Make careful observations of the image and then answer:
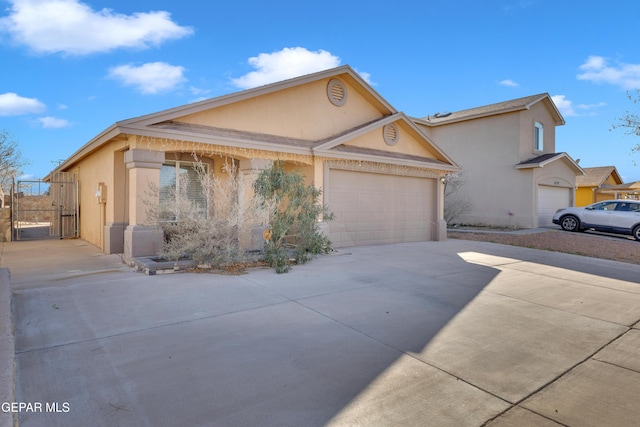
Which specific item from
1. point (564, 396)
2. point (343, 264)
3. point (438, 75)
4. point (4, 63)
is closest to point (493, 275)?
point (343, 264)

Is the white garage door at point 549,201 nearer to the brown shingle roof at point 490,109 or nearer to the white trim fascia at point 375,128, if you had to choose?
the brown shingle roof at point 490,109

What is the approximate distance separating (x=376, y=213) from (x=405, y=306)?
702cm

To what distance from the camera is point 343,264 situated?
28.5ft

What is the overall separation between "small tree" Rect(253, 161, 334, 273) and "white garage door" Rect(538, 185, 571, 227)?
15.8m

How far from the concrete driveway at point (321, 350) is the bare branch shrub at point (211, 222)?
23.8 inches

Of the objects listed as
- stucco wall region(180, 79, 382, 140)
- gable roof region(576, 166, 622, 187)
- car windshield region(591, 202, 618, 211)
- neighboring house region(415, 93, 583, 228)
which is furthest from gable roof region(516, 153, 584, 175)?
stucco wall region(180, 79, 382, 140)

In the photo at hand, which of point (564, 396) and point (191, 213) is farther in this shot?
point (191, 213)

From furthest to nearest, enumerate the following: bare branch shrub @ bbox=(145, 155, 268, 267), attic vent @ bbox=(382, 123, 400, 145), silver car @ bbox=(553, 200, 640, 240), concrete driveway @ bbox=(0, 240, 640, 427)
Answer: silver car @ bbox=(553, 200, 640, 240) < attic vent @ bbox=(382, 123, 400, 145) < bare branch shrub @ bbox=(145, 155, 268, 267) < concrete driveway @ bbox=(0, 240, 640, 427)

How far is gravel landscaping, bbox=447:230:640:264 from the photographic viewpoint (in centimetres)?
1116

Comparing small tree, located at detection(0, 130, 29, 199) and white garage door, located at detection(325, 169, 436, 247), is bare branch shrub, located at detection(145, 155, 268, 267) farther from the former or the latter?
small tree, located at detection(0, 130, 29, 199)

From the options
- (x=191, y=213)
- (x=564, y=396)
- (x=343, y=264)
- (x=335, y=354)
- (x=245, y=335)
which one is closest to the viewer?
(x=564, y=396)

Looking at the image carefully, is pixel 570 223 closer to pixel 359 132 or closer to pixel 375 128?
pixel 375 128

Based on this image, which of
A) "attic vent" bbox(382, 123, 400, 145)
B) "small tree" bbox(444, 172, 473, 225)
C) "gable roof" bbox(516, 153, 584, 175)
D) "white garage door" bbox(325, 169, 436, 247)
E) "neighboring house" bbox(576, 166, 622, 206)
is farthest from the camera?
"neighboring house" bbox(576, 166, 622, 206)

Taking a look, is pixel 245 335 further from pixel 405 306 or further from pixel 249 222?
pixel 249 222
